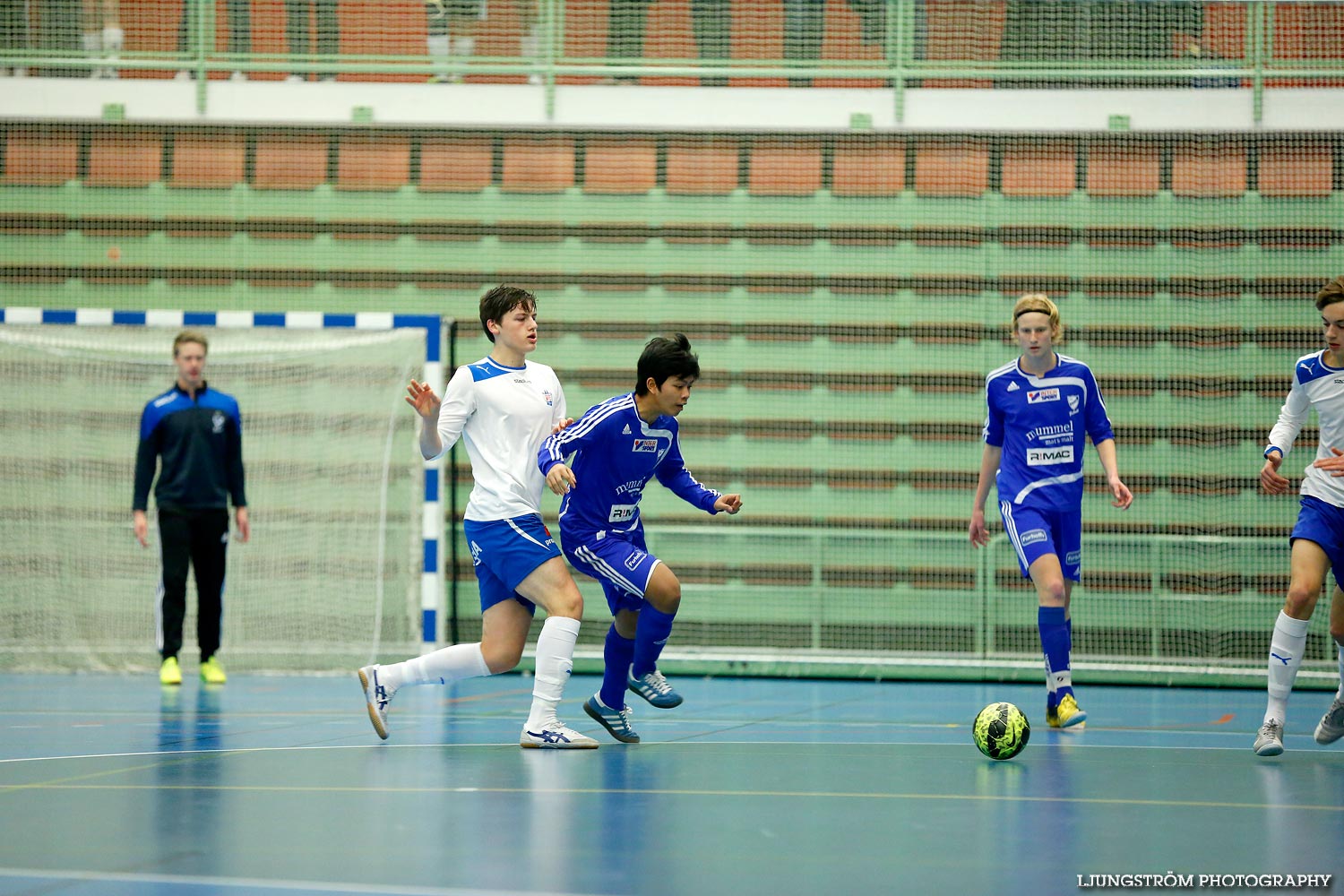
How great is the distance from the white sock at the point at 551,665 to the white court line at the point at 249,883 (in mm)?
2289

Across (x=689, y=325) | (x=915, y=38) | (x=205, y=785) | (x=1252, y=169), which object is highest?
(x=915, y=38)

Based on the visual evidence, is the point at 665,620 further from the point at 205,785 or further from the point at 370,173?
the point at 370,173

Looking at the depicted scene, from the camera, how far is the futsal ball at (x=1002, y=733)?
16.5ft

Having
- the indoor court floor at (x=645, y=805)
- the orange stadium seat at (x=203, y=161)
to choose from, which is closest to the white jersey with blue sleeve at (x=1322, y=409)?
the indoor court floor at (x=645, y=805)

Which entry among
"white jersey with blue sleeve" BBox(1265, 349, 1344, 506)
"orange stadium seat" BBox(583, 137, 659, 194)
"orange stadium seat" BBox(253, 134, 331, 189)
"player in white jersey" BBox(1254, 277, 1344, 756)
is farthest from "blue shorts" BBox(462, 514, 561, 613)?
"orange stadium seat" BBox(253, 134, 331, 189)

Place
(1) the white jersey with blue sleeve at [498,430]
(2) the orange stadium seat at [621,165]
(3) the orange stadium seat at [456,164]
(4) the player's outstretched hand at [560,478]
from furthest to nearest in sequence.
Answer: (3) the orange stadium seat at [456,164], (2) the orange stadium seat at [621,165], (1) the white jersey with blue sleeve at [498,430], (4) the player's outstretched hand at [560,478]

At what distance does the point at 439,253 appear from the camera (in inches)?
410

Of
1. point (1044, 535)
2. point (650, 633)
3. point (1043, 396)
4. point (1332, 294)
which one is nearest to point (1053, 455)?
point (1043, 396)

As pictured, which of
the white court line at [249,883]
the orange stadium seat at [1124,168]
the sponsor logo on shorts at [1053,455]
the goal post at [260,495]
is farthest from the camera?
the orange stadium seat at [1124,168]

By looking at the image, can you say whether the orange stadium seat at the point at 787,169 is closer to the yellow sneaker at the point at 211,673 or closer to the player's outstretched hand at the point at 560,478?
the yellow sneaker at the point at 211,673

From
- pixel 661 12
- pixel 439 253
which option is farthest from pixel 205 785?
pixel 661 12

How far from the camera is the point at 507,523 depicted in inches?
210

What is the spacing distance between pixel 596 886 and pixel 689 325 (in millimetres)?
7533

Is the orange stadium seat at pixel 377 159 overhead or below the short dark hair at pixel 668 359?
overhead
